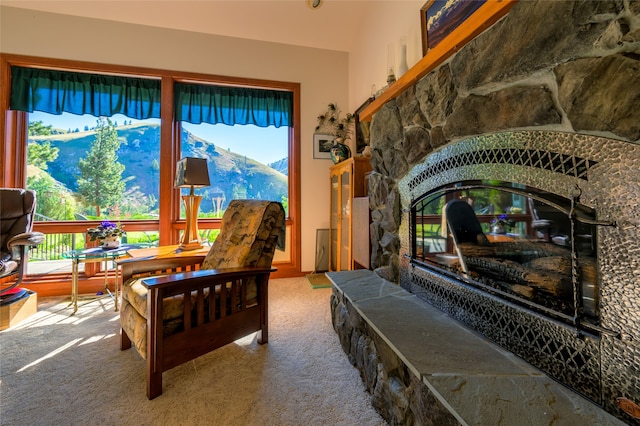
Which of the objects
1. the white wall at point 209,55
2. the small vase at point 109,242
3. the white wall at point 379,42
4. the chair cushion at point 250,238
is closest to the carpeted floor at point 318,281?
the white wall at point 209,55

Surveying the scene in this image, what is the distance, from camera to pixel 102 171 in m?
3.06

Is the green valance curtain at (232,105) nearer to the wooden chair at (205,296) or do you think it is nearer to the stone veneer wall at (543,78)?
the wooden chair at (205,296)

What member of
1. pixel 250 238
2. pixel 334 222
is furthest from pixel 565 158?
pixel 334 222

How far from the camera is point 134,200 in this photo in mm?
3125

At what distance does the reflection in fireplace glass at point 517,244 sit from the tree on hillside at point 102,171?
11.0 ft

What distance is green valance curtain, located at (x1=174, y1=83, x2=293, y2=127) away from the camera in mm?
3199

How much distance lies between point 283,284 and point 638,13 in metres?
3.08

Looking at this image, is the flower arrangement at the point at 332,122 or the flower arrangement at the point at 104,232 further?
the flower arrangement at the point at 332,122

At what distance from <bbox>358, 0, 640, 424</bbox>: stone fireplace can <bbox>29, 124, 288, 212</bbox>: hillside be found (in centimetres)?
261

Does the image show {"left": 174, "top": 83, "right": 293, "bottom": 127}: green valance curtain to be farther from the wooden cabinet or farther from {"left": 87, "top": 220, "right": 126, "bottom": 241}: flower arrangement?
{"left": 87, "top": 220, "right": 126, "bottom": 241}: flower arrangement

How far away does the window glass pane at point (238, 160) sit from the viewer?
11.0ft

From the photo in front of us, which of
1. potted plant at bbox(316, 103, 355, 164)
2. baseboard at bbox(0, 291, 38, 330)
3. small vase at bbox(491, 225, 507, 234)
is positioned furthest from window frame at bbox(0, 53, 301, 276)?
small vase at bbox(491, 225, 507, 234)

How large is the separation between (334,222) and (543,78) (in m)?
2.68

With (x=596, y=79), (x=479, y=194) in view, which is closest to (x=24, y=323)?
(x=479, y=194)
